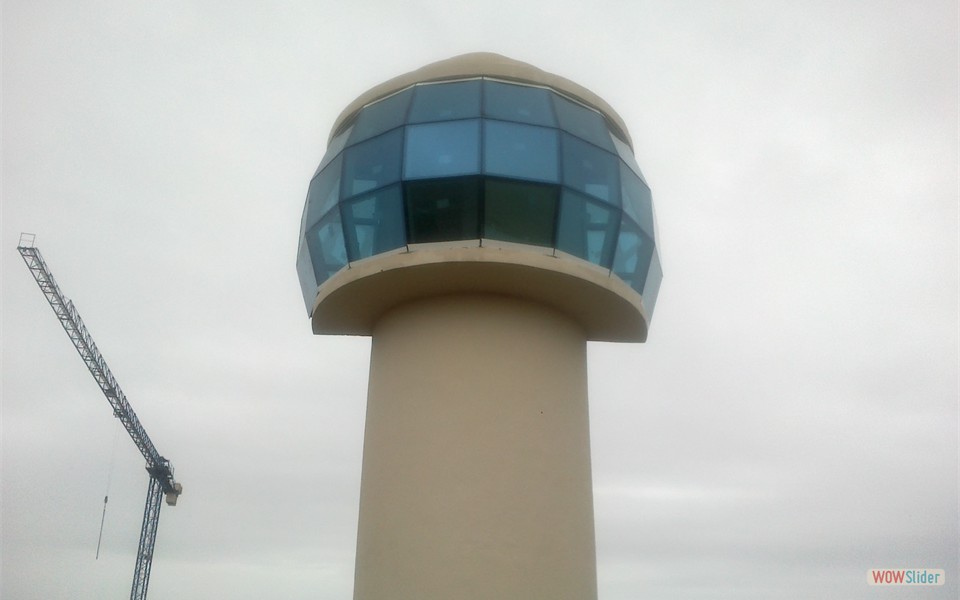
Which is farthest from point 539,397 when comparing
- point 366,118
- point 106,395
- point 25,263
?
point 106,395

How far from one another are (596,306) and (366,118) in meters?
4.87

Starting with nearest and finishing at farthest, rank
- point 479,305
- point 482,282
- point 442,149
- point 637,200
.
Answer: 1. point 442,149
2. point 482,282
3. point 479,305
4. point 637,200

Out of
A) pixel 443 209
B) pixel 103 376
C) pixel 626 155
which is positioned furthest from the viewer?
pixel 103 376

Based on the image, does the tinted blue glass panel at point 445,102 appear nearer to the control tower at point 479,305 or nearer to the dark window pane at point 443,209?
the control tower at point 479,305

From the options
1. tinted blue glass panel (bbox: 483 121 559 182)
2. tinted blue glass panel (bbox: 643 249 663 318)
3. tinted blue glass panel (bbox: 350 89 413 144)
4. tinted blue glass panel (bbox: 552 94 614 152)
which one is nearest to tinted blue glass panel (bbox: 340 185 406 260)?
tinted blue glass panel (bbox: 350 89 413 144)

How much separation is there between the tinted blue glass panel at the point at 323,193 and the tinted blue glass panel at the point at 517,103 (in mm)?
2685

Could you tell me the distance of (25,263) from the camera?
6338 centimetres

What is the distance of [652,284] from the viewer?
41.4 feet

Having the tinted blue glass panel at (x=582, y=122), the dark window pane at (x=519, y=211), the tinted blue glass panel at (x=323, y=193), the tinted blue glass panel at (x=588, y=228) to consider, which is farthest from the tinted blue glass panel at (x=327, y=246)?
the tinted blue glass panel at (x=582, y=122)

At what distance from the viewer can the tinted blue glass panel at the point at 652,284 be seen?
40.4ft

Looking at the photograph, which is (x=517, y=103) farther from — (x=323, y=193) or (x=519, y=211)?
(x=323, y=193)

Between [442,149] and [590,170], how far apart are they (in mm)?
2275

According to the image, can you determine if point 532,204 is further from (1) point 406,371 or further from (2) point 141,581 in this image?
(2) point 141,581

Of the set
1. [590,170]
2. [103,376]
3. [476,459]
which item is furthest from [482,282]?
[103,376]
